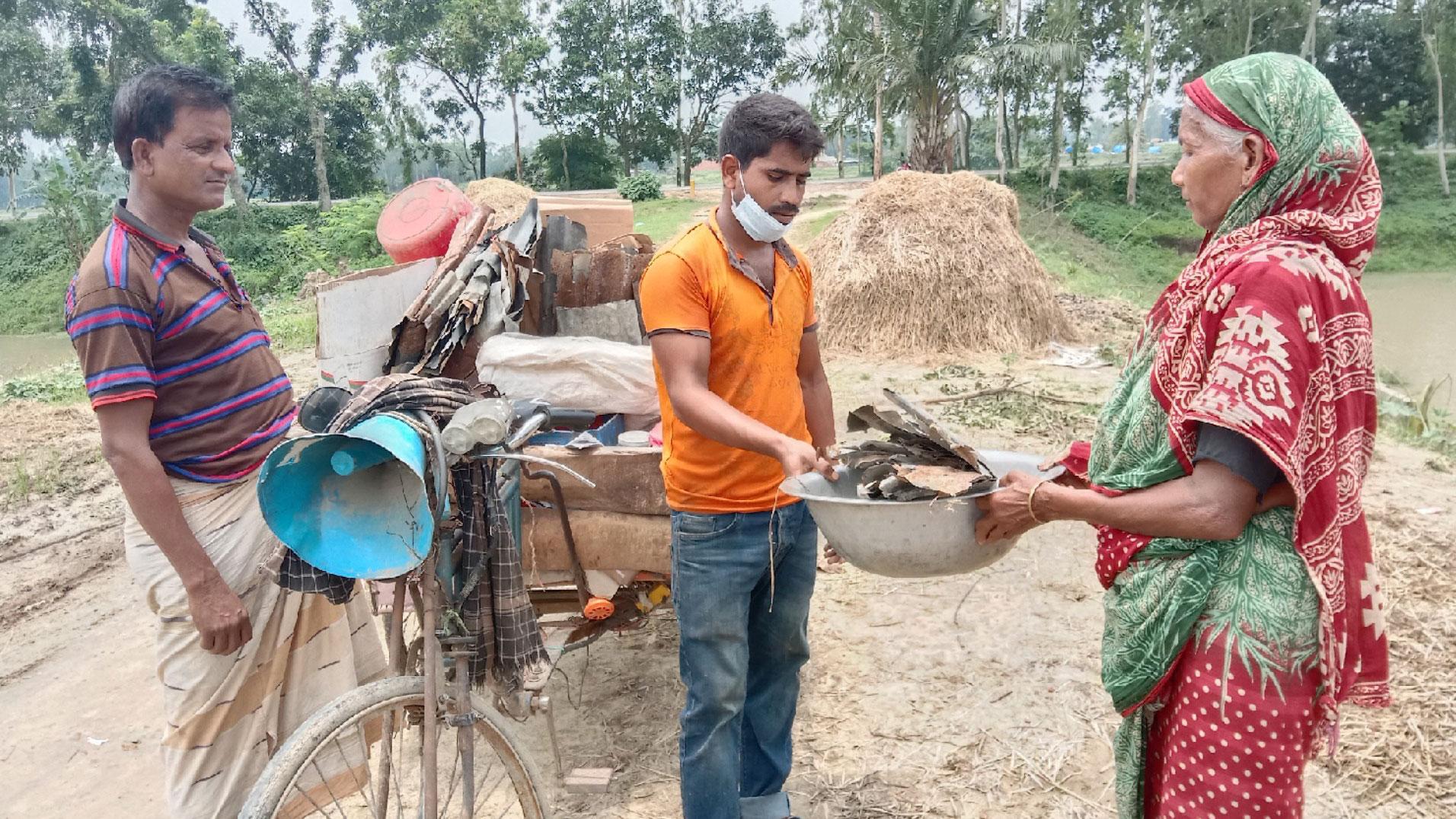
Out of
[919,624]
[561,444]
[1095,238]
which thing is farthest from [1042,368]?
[1095,238]

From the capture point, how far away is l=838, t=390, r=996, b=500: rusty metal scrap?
5.98ft

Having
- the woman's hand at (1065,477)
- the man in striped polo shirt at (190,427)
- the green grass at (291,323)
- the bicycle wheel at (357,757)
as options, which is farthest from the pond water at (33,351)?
the woman's hand at (1065,477)

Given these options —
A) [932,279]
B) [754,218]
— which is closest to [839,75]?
[932,279]

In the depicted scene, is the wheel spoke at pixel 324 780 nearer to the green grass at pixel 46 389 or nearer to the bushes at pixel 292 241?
the green grass at pixel 46 389

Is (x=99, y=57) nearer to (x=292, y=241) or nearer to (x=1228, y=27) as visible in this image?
(x=292, y=241)

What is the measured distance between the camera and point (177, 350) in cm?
192

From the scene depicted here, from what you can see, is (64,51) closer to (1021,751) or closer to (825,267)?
(825,267)

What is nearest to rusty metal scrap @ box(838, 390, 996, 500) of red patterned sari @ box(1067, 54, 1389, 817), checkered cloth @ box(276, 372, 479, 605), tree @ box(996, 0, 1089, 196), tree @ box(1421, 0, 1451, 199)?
red patterned sari @ box(1067, 54, 1389, 817)

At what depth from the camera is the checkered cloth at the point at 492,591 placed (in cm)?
192

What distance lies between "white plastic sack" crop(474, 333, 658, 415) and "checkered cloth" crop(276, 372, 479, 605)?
1241mm

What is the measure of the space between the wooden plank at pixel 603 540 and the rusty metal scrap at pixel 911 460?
0.83 meters

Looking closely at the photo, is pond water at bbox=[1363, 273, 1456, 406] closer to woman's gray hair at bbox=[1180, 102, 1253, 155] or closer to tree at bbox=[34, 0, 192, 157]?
woman's gray hair at bbox=[1180, 102, 1253, 155]

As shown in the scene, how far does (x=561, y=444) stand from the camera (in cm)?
291

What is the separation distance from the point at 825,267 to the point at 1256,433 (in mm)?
10236
